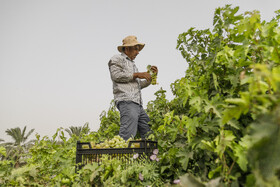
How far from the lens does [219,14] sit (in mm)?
1696

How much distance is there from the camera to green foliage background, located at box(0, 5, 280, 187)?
75cm

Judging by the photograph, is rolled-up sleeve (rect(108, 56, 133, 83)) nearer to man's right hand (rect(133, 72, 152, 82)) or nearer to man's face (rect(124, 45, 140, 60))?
man's right hand (rect(133, 72, 152, 82))

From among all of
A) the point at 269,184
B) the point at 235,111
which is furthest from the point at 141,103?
the point at 269,184

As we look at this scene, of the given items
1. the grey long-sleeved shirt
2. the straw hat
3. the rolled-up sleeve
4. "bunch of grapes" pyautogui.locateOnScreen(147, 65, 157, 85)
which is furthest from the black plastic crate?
the straw hat

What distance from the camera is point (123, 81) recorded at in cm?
338

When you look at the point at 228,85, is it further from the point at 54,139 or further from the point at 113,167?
the point at 54,139

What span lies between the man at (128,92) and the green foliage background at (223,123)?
747 millimetres

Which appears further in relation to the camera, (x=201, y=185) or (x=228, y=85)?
(x=228, y=85)

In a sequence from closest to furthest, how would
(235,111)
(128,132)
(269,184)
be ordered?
(269,184)
(235,111)
(128,132)

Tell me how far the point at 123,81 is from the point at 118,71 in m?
0.17

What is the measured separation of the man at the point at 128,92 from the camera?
3166 millimetres

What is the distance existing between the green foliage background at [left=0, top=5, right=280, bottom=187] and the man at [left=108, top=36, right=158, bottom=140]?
2.45ft

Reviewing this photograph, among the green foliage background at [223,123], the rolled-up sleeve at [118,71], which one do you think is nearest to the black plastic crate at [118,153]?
the green foliage background at [223,123]

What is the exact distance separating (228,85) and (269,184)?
0.98m
